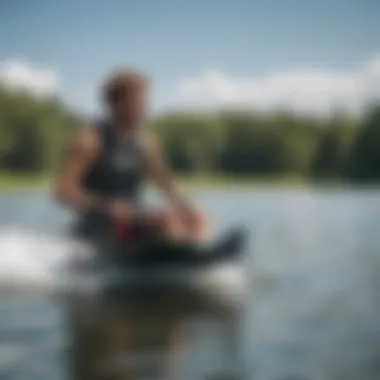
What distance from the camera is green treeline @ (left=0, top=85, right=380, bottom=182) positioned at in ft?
6.46

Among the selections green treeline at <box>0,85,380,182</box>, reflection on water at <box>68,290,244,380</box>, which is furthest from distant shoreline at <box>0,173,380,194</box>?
reflection on water at <box>68,290,244,380</box>

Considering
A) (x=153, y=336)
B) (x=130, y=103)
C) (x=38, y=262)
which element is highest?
(x=130, y=103)

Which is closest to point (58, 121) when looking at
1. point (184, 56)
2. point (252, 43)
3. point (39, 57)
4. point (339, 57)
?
point (39, 57)

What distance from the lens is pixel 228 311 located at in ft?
6.44

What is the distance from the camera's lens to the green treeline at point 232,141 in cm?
197

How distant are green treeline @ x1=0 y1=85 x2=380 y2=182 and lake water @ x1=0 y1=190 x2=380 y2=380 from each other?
0.07 metres

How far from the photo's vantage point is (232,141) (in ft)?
6.60

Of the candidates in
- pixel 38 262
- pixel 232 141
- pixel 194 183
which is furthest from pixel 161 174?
pixel 38 262

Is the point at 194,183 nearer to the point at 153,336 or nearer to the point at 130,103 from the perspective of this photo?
the point at 130,103

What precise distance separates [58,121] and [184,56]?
30 centimetres

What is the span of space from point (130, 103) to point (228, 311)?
0.48m

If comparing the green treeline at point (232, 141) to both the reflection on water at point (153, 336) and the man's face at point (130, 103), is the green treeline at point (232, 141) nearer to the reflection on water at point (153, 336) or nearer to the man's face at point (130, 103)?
the man's face at point (130, 103)

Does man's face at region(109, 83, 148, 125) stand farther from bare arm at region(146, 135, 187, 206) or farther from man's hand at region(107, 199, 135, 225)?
man's hand at region(107, 199, 135, 225)

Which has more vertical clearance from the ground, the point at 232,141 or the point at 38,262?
the point at 232,141
